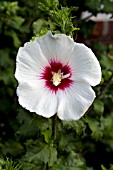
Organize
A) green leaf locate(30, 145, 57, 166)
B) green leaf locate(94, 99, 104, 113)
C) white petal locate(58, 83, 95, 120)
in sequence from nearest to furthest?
white petal locate(58, 83, 95, 120)
green leaf locate(30, 145, 57, 166)
green leaf locate(94, 99, 104, 113)

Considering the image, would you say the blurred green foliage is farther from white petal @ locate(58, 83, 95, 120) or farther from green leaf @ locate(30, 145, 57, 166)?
white petal @ locate(58, 83, 95, 120)

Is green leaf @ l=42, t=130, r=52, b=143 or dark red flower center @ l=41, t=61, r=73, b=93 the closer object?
dark red flower center @ l=41, t=61, r=73, b=93

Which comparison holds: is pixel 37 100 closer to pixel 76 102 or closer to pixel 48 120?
pixel 76 102

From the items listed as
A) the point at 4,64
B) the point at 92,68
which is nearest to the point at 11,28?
the point at 4,64

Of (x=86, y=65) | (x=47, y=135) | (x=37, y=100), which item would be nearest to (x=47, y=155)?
(x=47, y=135)

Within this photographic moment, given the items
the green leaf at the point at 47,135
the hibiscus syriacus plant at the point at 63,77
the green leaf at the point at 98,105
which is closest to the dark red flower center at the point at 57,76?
the hibiscus syriacus plant at the point at 63,77

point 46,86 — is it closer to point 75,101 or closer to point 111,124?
point 75,101

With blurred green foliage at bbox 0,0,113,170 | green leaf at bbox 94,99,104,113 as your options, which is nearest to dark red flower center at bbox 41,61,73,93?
blurred green foliage at bbox 0,0,113,170
